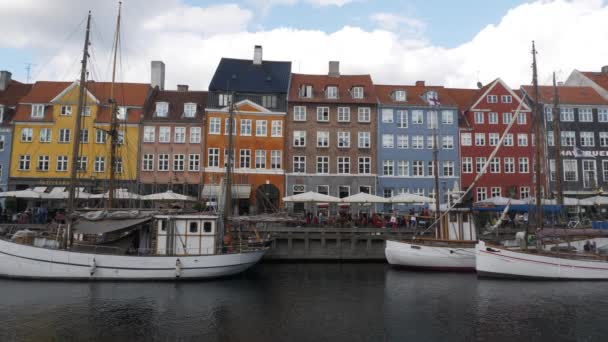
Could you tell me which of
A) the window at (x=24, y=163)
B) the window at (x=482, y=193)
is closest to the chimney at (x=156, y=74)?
the window at (x=24, y=163)

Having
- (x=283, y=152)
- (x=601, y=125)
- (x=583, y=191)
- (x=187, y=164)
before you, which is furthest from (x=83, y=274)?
(x=601, y=125)

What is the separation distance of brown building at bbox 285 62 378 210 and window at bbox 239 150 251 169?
3.78 meters

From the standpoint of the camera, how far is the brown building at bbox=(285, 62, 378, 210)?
1679 inches

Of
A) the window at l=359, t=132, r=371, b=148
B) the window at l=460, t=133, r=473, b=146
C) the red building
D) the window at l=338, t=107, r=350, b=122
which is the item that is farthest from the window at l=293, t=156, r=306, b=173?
the window at l=460, t=133, r=473, b=146

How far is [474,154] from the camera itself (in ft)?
147

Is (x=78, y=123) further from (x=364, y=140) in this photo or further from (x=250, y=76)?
(x=364, y=140)

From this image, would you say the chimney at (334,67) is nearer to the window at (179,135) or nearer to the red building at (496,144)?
the red building at (496,144)

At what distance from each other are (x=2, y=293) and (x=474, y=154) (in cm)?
4085

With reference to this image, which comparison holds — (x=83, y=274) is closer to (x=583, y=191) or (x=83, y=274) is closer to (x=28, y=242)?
(x=28, y=242)

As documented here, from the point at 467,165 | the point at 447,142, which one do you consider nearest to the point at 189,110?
the point at 447,142

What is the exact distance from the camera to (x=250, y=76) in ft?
146

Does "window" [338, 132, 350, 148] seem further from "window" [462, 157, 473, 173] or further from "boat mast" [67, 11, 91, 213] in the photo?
"boat mast" [67, 11, 91, 213]

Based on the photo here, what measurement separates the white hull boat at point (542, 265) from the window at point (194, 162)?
2685 cm

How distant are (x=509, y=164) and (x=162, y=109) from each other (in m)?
35.6
